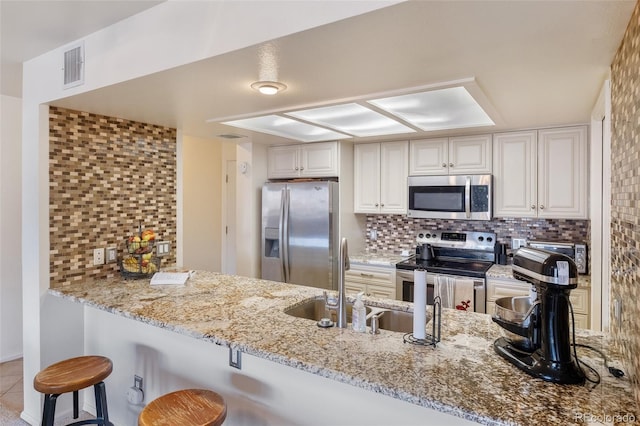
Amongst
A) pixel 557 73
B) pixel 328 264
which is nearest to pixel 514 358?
pixel 557 73

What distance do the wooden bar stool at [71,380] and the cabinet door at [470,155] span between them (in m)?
3.03

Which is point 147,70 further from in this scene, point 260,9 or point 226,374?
point 226,374

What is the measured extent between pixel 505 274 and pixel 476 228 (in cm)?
71

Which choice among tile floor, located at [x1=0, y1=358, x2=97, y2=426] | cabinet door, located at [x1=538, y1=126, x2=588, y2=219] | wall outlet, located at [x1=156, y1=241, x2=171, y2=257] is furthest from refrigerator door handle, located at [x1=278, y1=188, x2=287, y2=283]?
cabinet door, located at [x1=538, y1=126, x2=588, y2=219]

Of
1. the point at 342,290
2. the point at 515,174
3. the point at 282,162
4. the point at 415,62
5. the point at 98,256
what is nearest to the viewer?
the point at 415,62

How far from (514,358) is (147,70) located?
198cm

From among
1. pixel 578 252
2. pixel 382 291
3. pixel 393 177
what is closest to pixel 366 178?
pixel 393 177

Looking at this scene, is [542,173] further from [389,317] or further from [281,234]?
[281,234]

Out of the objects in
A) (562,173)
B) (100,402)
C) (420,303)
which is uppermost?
(562,173)

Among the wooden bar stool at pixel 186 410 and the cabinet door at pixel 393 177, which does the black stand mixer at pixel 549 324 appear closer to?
the wooden bar stool at pixel 186 410

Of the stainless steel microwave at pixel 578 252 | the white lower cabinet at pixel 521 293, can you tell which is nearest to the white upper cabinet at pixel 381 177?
the white lower cabinet at pixel 521 293

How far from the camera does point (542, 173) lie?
3023 millimetres

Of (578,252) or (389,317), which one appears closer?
(389,317)

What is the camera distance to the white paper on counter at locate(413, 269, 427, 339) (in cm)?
146
